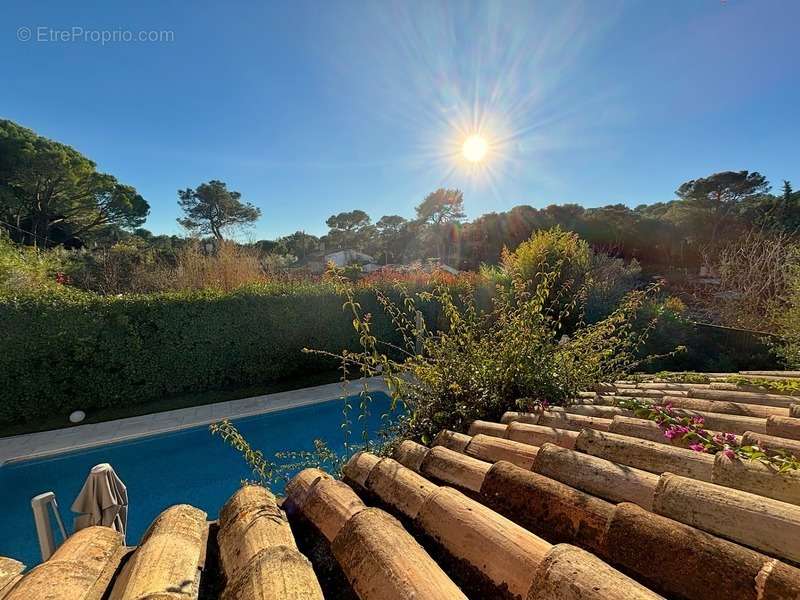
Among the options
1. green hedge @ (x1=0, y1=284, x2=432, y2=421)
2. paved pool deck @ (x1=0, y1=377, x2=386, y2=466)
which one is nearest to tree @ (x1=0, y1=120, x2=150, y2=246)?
green hedge @ (x1=0, y1=284, x2=432, y2=421)

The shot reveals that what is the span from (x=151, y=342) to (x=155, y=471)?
3202 millimetres

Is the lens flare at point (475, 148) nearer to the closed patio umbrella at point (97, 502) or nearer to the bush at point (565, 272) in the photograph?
the bush at point (565, 272)

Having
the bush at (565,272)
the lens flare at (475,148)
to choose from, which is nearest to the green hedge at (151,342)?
the bush at (565,272)

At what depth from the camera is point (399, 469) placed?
1.81 metres

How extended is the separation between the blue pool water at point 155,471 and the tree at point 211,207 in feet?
120

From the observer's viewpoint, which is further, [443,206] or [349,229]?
[349,229]

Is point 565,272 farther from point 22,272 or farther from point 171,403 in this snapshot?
point 22,272

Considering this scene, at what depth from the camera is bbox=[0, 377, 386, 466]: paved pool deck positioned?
6.80m

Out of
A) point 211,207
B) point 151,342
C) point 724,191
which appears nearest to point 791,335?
point 151,342

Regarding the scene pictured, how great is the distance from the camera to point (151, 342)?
856cm

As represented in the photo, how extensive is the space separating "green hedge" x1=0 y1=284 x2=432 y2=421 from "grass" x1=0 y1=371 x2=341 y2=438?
0.55ft

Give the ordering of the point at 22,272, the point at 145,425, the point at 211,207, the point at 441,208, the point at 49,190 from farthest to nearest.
Result: the point at 441,208 → the point at 211,207 → the point at 49,190 → the point at 22,272 → the point at 145,425

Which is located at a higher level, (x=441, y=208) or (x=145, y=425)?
(x=441, y=208)

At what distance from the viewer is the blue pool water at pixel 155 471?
18.1 feet
